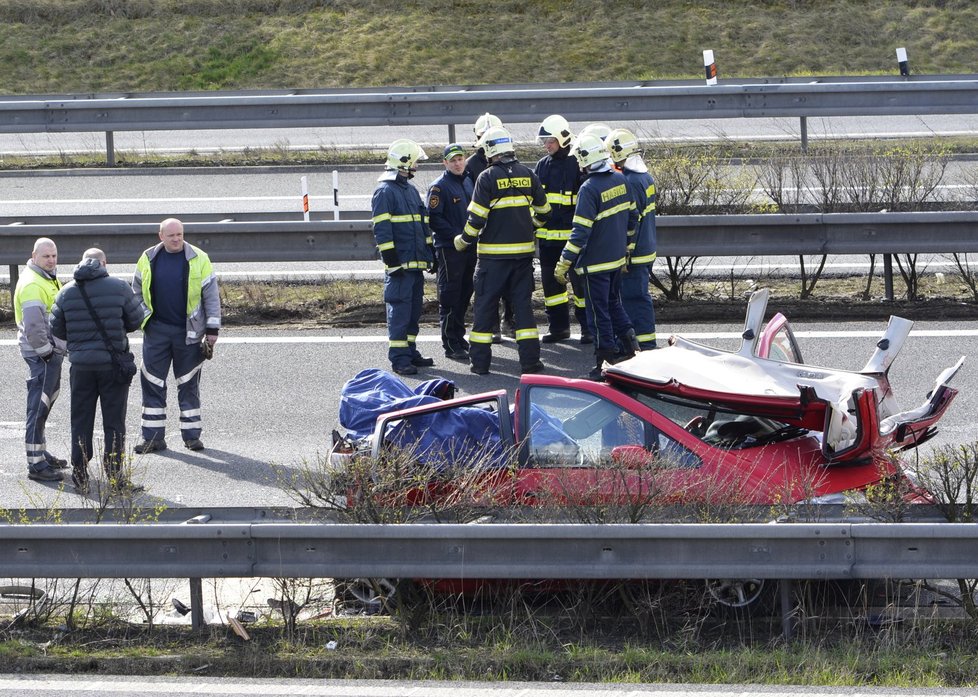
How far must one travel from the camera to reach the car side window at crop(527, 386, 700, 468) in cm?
724

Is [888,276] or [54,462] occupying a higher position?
[888,276]

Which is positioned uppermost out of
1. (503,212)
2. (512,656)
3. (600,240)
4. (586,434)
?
(503,212)

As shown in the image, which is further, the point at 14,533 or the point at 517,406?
the point at 517,406

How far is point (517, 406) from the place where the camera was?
7.43 metres

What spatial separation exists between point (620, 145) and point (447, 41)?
16.1m

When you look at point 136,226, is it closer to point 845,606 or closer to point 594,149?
point 594,149

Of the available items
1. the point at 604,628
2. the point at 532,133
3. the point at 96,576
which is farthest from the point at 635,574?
the point at 532,133

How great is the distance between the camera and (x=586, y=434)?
736 centimetres

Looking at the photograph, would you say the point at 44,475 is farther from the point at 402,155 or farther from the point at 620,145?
the point at 620,145

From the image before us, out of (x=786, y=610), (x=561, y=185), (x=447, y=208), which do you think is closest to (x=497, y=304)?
(x=447, y=208)

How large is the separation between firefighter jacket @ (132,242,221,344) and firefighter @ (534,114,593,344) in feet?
10.3

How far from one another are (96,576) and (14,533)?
449 mm

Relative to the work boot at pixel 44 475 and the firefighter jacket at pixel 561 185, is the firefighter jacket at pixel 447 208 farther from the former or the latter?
the work boot at pixel 44 475

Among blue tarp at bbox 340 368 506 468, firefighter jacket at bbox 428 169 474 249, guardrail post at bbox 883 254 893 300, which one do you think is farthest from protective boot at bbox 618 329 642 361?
blue tarp at bbox 340 368 506 468
